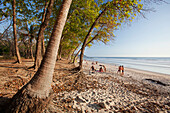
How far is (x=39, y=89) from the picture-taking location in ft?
7.83

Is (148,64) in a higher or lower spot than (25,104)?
lower

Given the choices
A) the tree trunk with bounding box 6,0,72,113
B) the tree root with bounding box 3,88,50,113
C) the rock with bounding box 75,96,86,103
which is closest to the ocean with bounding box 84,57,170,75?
the rock with bounding box 75,96,86,103

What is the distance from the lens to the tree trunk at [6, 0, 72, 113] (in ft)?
6.93

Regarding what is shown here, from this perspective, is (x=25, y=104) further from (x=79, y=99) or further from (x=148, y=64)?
(x=148, y=64)

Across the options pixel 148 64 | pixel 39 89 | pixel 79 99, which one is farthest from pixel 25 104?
pixel 148 64

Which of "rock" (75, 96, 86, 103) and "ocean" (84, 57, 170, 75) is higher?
"rock" (75, 96, 86, 103)

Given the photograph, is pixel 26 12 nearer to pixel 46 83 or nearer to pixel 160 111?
pixel 46 83

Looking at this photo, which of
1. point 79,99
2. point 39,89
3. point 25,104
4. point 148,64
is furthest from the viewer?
point 148,64

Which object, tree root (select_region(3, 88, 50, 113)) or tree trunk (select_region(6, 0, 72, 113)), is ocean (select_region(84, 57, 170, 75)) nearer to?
tree trunk (select_region(6, 0, 72, 113))

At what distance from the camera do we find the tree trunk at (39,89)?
2111 millimetres

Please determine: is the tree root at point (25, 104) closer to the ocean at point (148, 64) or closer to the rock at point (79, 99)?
the rock at point (79, 99)

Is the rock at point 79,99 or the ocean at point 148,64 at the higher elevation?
the rock at point 79,99

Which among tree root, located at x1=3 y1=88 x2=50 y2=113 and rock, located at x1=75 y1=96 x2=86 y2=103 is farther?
rock, located at x1=75 y1=96 x2=86 y2=103

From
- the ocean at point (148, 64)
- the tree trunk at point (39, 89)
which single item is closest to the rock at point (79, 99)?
the tree trunk at point (39, 89)
